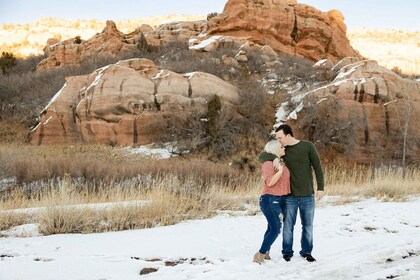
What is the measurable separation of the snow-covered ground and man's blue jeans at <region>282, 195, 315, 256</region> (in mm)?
178

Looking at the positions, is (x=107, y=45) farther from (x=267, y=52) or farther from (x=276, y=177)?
(x=276, y=177)

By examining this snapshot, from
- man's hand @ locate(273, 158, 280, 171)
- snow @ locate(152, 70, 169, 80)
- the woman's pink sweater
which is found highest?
snow @ locate(152, 70, 169, 80)

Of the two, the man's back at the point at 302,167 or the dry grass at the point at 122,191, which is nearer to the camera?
the man's back at the point at 302,167

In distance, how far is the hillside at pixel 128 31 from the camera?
168 feet

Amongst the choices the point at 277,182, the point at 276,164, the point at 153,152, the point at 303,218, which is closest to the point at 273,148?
the point at 276,164

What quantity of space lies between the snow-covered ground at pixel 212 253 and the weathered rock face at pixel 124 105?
14.0 metres

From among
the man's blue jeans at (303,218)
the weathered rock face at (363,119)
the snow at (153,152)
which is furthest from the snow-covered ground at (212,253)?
the weathered rock face at (363,119)

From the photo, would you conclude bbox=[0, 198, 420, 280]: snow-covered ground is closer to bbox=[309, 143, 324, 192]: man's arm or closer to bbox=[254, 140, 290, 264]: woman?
bbox=[254, 140, 290, 264]: woman

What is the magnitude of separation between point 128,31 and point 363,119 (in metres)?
57.0

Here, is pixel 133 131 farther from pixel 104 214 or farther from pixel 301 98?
pixel 104 214

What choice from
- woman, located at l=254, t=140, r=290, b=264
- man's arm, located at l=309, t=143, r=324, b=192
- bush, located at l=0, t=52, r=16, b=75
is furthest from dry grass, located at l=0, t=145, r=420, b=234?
bush, located at l=0, t=52, r=16, b=75

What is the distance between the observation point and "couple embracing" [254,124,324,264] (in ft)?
15.2

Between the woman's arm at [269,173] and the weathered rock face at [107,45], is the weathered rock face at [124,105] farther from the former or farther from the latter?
the woman's arm at [269,173]

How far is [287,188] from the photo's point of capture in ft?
15.5
